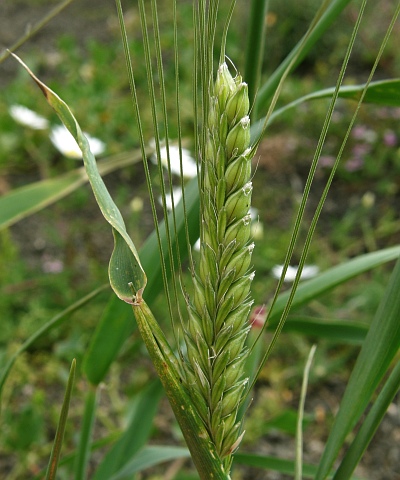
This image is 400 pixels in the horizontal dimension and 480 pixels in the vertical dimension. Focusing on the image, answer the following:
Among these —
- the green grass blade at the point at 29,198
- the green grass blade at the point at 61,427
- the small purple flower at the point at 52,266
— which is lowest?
the green grass blade at the point at 61,427

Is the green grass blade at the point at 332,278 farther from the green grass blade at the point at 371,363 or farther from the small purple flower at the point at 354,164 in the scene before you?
the small purple flower at the point at 354,164

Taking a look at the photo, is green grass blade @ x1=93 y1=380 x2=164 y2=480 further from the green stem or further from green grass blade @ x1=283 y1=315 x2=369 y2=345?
the green stem

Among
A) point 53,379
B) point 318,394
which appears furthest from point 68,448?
point 318,394

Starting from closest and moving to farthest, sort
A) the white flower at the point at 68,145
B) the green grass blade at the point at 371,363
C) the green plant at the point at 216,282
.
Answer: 1. the green plant at the point at 216,282
2. the green grass blade at the point at 371,363
3. the white flower at the point at 68,145

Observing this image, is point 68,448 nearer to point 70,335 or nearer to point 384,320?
point 70,335

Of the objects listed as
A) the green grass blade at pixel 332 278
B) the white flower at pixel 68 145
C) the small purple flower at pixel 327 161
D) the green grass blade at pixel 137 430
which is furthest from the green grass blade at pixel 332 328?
the small purple flower at pixel 327 161

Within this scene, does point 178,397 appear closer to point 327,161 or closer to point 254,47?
point 254,47
